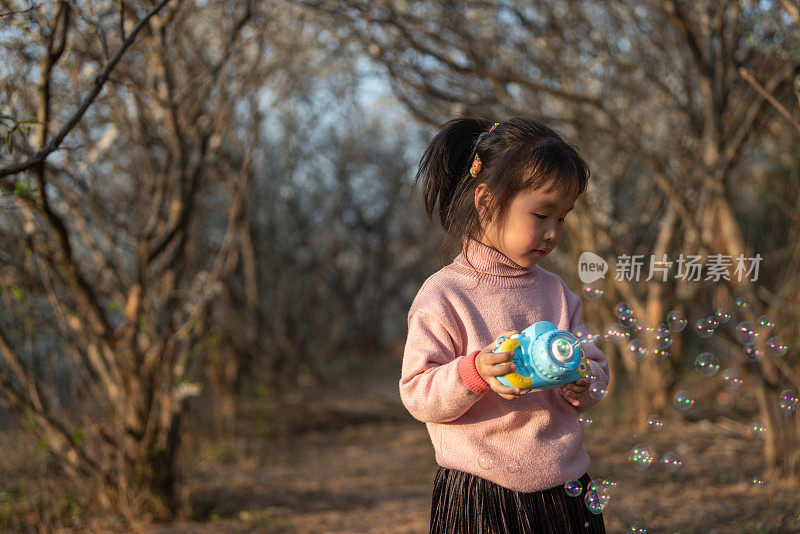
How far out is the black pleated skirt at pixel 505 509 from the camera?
184 cm

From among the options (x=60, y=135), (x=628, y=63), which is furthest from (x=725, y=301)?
(x=60, y=135)

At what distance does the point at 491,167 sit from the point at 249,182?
438 centimetres

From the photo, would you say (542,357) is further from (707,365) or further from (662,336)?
(707,365)

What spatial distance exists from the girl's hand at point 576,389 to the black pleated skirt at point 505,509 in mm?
235

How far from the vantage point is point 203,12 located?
183 inches

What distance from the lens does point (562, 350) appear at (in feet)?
5.15

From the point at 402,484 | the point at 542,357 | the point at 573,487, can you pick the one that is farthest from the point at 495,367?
the point at 402,484

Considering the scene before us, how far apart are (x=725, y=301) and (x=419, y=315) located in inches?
174

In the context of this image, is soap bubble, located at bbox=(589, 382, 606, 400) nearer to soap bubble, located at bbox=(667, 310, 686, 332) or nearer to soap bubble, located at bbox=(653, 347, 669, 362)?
soap bubble, located at bbox=(653, 347, 669, 362)

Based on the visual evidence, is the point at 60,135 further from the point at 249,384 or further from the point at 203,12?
the point at 249,384

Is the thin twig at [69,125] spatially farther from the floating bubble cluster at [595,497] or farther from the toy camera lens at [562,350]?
the floating bubble cluster at [595,497]

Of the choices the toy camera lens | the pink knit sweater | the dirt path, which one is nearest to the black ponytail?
the pink knit sweater

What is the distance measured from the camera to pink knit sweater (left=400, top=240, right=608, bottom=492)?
5.92ft

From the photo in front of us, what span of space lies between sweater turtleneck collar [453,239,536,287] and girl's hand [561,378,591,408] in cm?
29
